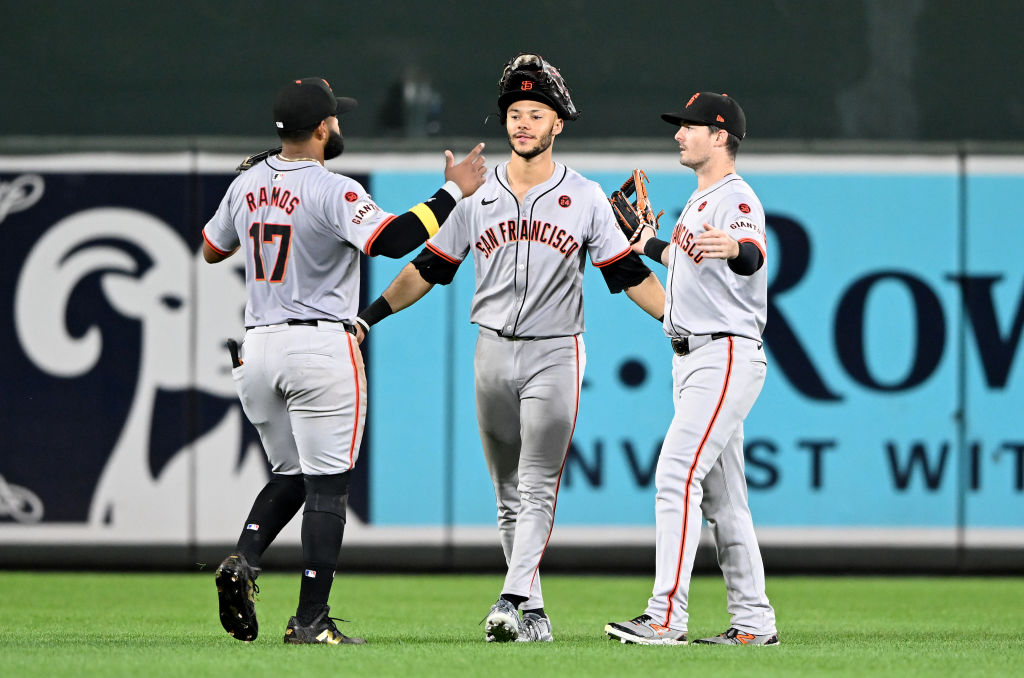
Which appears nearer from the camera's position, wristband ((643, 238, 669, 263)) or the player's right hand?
the player's right hand

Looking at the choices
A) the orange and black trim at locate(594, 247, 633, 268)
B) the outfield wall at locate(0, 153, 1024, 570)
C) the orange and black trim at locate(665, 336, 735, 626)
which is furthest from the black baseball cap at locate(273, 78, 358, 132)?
the outfield wall at locate(0, 153, 1024, 570)

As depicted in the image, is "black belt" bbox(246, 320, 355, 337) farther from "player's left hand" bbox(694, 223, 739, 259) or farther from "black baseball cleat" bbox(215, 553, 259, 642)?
"player's left hand" bbox(694, 223, 739, 259)

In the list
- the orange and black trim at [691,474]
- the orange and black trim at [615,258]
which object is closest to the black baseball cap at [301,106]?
the orange and black trim at [615,258]

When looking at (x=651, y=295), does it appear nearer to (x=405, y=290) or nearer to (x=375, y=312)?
(x=405, y=290)

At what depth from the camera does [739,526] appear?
17.3 ft

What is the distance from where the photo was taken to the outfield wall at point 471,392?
866cm

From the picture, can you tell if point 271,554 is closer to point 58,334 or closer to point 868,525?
point 58,334

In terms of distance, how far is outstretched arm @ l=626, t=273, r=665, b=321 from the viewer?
5.50 meters

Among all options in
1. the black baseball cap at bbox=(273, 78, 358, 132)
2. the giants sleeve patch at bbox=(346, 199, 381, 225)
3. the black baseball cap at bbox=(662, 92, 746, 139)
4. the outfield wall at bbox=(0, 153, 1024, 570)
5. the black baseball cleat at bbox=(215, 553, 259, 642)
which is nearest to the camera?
the black baseball cleat at bbox=(215, 553, 259, 642)

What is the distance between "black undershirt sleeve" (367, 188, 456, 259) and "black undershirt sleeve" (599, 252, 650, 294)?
0.77 meters

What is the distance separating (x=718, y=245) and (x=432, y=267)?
123 centimetres

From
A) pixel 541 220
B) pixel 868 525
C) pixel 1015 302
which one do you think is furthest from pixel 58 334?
pixel 1015 302

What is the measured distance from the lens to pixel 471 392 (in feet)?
28.6

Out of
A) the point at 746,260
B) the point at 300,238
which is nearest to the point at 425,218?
the point at 300,238
